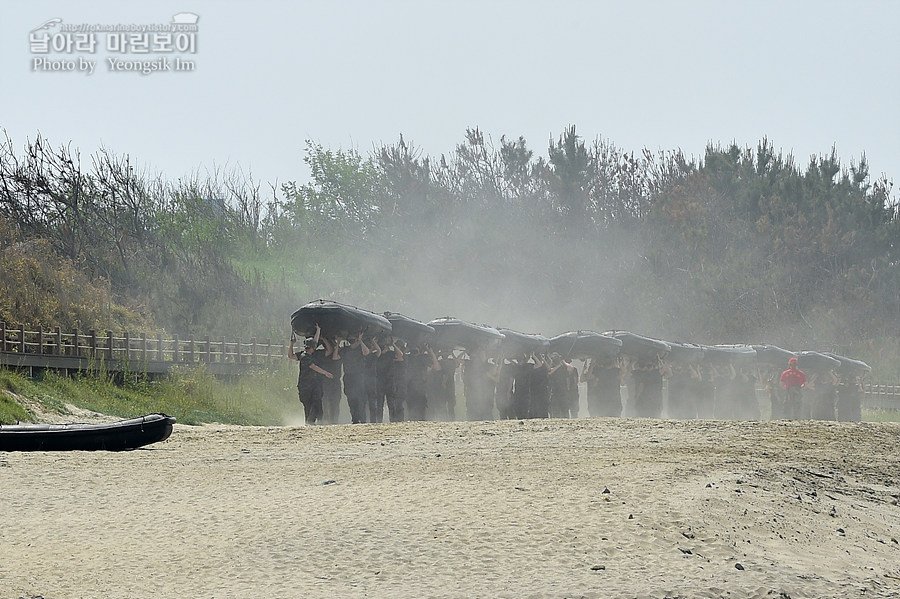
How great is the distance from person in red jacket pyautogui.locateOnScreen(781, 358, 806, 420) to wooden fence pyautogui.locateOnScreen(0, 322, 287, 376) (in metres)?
15.2

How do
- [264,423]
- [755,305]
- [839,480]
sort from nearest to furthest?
[839,480] → [264,423] → [755,305]

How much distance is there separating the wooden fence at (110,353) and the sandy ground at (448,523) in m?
14.1

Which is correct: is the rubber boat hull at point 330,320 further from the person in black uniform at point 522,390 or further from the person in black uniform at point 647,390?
the person in black uniform at point 647,390

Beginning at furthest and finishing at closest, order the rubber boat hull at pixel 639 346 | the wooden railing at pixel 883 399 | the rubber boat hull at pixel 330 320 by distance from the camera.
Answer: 1. the wooden railing at pixel 883 399
2. the rubber boat hull at pixel 639 346
3. the rubber boat hull at pixel 330 320

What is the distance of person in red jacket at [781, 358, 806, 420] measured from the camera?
2952cm

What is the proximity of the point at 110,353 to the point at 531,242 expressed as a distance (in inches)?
1445

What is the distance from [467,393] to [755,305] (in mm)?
37121

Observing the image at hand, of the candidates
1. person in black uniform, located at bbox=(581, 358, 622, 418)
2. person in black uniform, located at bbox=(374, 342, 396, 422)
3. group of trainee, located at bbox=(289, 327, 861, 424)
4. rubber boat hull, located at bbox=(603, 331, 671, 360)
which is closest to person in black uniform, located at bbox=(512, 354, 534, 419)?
group of trainee, located at bbox=(289, 327, 861, 424)

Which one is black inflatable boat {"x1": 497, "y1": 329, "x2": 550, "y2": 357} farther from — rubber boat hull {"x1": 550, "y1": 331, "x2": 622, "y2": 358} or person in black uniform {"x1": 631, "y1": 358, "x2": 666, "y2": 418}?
person in black uniform {"x1": 631, "y1": 358, "x2": 666, "y2": 418}

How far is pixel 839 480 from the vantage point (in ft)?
45.3

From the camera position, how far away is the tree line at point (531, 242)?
51.8 meters

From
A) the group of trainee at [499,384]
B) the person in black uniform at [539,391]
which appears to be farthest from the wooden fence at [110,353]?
the person in black uniform at [539,391]

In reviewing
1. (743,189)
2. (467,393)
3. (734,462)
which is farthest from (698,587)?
(743,189)

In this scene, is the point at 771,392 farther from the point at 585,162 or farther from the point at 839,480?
the point at 585,162
